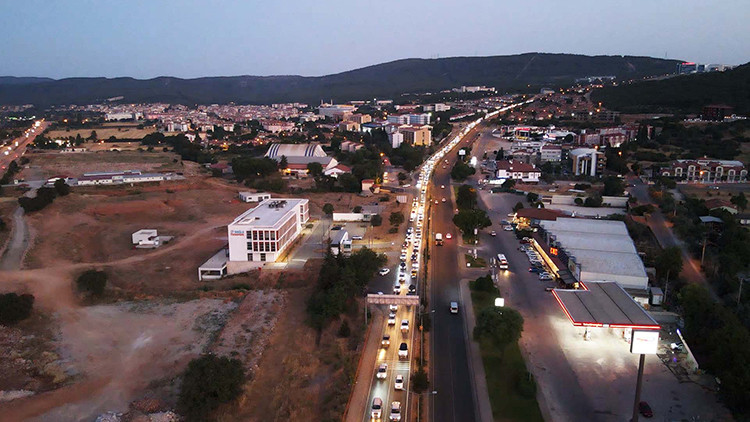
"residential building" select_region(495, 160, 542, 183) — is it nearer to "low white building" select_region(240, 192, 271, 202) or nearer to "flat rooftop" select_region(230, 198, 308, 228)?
"low white building" select_region(240, 192, 271, 202)

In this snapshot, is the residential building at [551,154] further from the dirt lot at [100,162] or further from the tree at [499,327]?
the tree at [499,327]

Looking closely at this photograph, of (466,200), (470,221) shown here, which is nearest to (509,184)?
(466,200)

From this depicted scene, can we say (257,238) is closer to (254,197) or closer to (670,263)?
(254,197)

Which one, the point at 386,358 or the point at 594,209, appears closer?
the point at 386,358

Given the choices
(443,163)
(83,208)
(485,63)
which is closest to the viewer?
(83,208)

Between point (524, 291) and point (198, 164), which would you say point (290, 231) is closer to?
point (524, 291)

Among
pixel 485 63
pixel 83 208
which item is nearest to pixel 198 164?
pixel 83 208

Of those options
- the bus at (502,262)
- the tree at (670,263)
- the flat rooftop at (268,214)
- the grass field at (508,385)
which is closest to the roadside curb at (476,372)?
the grass field at (508,385)

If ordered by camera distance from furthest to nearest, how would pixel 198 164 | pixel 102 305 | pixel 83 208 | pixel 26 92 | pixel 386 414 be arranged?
1. pixel 26 92
2. pixel 198 164
3. pixel 83 208
4. pixel 102 305
5. pixel 386 414
